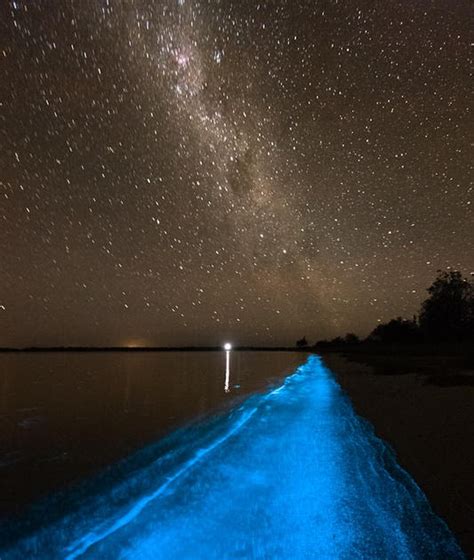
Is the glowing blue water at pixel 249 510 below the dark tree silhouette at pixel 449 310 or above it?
below

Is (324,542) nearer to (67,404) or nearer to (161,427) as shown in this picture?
(161,427)

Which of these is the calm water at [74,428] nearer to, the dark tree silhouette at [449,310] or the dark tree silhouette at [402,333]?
the dark tree silhouette at [449,310]

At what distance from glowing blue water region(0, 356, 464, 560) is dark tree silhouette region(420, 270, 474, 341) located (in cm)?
4875

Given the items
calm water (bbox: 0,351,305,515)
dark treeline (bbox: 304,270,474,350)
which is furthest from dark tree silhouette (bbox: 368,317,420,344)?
calm water (bbox: 0,351,305,515)

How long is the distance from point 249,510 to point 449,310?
5583cm

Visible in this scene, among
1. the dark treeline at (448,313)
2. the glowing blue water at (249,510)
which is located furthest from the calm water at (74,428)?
the dark treeline at (448,313)

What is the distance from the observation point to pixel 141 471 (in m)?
8.05

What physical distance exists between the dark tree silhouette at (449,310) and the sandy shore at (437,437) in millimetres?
40055

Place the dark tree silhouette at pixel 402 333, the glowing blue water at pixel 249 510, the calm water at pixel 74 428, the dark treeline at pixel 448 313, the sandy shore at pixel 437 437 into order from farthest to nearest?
the dark tree silhouette at pixel 402 333
the dark treeline at pixel 448 313
the calm water at pixel 74 428
the sandy shore at pixel 437 437
the glowing blue water at pixel 249 510

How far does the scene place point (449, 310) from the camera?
54062 mm

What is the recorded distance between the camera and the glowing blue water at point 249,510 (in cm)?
447

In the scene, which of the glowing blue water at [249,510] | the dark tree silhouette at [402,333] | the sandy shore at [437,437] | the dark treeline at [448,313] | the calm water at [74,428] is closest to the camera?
the glowing blue water at [249,510]

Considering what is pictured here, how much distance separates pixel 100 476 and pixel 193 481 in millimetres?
1864

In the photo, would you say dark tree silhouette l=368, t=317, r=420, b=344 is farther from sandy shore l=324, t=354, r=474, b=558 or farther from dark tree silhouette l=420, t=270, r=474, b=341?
sandy shore l=324, t=354, r=474, b=558
